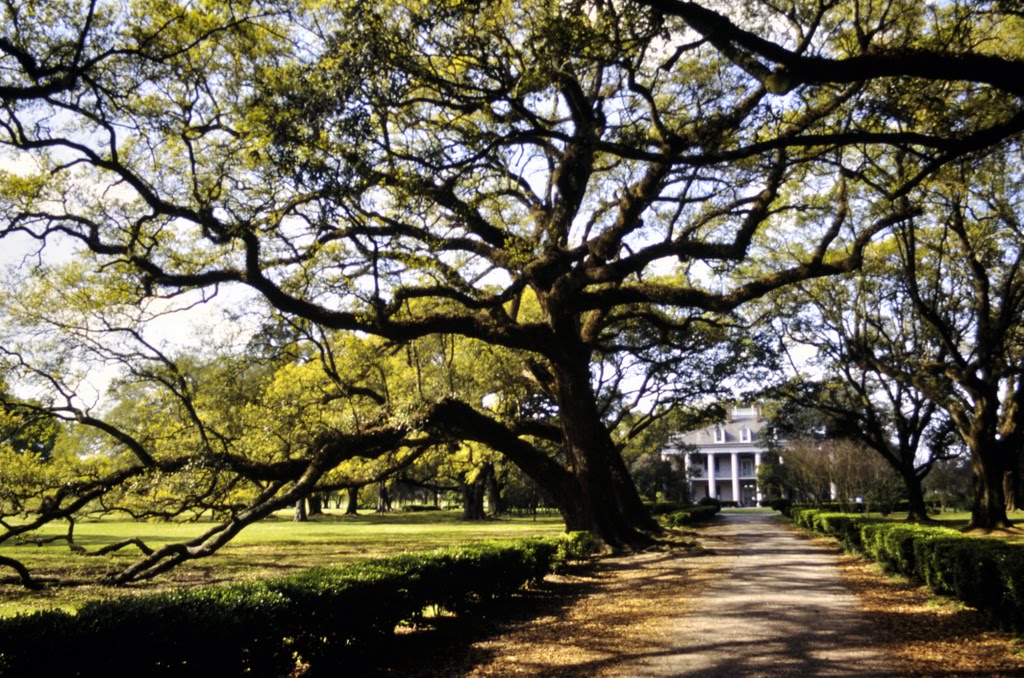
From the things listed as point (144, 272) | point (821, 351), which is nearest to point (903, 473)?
point (821, 351)

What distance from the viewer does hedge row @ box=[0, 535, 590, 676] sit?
484cm

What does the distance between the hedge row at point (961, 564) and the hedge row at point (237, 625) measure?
250 inches

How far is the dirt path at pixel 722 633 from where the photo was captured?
7012 mm

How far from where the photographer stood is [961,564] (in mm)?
9719

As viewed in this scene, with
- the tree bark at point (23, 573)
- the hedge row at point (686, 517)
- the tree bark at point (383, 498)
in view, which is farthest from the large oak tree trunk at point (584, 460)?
the tree bark at point (383, 498)

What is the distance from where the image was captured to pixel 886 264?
2469 cm

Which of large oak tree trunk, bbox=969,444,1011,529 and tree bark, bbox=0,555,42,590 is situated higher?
large oak tree trunk, bbox=969,444,1011,529

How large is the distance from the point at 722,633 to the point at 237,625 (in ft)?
17.4

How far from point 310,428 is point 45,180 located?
670cm

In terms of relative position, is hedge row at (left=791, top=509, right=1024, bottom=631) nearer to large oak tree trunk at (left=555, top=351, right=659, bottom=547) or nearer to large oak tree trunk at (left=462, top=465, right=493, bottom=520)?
large oak tree trunk at (left=555, top=351, right=659, bottom=547)

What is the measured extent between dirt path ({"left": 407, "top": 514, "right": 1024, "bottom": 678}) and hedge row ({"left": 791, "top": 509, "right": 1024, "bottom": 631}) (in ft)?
1.02

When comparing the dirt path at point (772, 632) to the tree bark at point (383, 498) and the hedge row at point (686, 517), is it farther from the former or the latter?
the tree bark at point (383, 498)

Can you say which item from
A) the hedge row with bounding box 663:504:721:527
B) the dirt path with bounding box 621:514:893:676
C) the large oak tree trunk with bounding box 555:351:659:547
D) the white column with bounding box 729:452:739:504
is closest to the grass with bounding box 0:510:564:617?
the large oak tree trunk with bounding box 555:351:659:547

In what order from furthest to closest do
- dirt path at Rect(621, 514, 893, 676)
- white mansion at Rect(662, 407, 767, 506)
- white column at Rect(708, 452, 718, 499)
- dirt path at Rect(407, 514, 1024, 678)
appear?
white mansion at Rect(662, 407, 767, 506)
white column at Rect(708, 452, 718, 499)
dirt path at Rect(407, 514, 1024, 678)
dirt path at Rect(621, 514, 893, 676)
